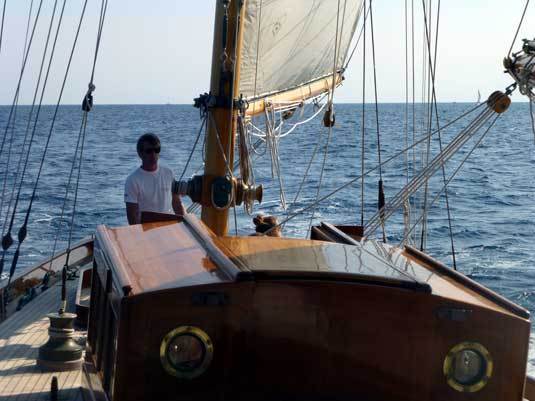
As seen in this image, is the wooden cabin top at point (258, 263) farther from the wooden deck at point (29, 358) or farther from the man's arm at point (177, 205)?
the man's arm at point (177, 205)

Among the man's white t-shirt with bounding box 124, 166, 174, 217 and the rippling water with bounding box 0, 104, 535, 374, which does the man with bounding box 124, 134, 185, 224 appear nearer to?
the man's white t-shirt with bounding box 124, 166, 174, 217

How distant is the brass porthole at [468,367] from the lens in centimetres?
369

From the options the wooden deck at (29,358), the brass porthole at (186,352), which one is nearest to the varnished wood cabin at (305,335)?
the brass porthole at (186,352)

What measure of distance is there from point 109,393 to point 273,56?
4.94m

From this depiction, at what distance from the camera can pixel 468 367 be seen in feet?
12.3

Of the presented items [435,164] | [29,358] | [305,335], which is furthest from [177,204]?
[305,335]

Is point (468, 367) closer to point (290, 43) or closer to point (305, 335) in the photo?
point (305, 335)

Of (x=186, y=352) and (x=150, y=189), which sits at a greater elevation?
(x=150, y=189)

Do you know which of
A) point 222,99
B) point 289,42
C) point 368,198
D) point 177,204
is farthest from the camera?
point 368,198

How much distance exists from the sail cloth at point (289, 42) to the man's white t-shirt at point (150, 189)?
4.14ft

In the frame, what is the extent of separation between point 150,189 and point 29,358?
1305mm

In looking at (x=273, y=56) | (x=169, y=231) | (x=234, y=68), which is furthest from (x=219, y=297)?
(x=273, y=56)

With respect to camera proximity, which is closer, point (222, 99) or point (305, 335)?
point (305, 335)

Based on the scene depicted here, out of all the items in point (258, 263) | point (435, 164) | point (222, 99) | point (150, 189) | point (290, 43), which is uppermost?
point (290, 43)
